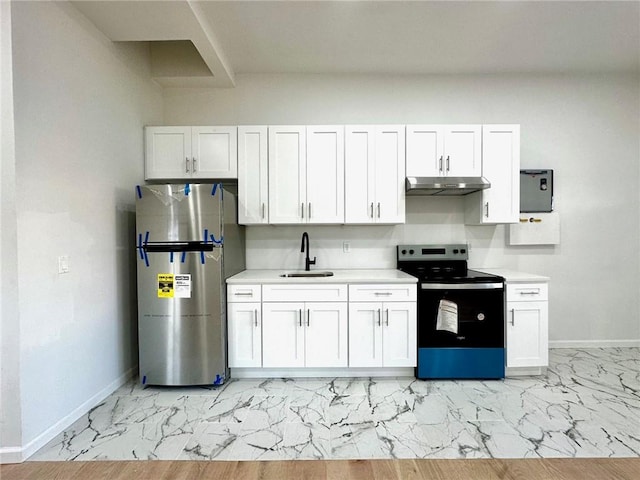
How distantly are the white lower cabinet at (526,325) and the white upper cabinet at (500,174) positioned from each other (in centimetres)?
68

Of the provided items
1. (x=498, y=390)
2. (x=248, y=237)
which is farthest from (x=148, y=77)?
(x=498, y=390)

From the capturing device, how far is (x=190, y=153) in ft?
9.91

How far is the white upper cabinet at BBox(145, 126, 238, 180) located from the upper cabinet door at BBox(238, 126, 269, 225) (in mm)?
73

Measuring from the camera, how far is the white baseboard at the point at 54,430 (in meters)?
1.78

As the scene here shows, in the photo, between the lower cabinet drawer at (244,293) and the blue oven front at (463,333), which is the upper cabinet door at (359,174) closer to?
the blue oven front at (463,333)

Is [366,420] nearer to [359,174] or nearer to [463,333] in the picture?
[463,333]

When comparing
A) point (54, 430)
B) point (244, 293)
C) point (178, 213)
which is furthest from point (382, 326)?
point (54, 430)

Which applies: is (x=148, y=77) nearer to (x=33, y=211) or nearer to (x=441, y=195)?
(x=33, y=211)

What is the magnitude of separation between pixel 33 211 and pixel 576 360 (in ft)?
14.4

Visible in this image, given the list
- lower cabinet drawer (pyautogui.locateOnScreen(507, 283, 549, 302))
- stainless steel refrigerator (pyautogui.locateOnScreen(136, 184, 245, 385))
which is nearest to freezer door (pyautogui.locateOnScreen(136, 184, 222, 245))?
stainless steel refrigerator (pyautogui.locateOnScreen(136, 184, 245, 385))

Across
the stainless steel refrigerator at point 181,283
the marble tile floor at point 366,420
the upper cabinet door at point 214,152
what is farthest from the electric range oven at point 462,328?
the upper cabinet door at point 214,152

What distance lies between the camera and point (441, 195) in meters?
3.33

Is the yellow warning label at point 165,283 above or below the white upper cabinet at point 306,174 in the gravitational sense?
below

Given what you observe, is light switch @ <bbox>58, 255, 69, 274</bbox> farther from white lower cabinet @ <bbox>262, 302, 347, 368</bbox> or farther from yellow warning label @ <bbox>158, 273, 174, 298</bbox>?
white lower cabinet @ <bbox>262, 302, 347, 368</bbox>
